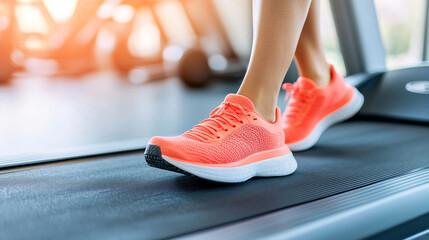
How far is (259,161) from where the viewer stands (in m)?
0.87

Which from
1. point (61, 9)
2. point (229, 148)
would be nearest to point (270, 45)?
point (229, 148)

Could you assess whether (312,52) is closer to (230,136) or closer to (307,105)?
(307,105)

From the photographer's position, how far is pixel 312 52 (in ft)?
3.95

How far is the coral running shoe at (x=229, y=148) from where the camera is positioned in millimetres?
753

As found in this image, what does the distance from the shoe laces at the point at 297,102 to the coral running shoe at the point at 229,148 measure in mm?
262

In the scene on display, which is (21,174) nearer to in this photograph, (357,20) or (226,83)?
(357,20)

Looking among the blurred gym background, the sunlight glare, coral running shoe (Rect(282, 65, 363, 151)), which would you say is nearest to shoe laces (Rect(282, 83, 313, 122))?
coral running shoe (Rect(282, 65, 363, 151))

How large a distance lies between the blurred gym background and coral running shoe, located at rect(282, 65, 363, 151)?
0.88 metres

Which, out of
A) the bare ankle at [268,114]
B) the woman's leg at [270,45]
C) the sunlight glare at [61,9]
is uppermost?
the sunlight glare at [61,9]

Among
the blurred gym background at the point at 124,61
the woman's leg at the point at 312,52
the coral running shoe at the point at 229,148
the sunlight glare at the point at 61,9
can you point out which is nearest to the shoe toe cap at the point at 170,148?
the coral running shoe at the point at 229,148

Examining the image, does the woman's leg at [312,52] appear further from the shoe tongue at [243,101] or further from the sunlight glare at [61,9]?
the sunlight glare at [61,9]

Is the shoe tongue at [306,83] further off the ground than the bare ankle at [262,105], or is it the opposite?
the bare ankle at [262,105]

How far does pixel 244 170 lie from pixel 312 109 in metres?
0.45

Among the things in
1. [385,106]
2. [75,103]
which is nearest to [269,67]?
[385,106]
